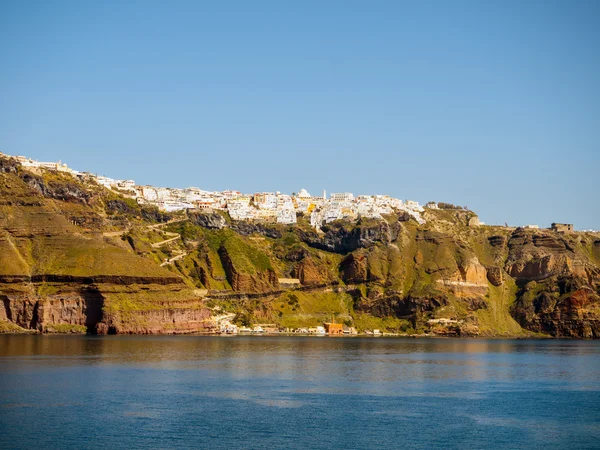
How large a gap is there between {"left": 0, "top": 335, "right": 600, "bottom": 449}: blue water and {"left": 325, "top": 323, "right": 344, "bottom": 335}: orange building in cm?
6912

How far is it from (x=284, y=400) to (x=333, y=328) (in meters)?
118

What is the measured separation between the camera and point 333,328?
617 ft

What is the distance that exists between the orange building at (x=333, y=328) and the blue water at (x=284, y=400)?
69.1 m

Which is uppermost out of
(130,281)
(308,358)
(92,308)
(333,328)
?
(130,281)

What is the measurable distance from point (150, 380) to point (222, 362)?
2090cm

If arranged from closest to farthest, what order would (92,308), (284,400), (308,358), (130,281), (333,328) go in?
(284,400)
(308,358)
(92,308)
(130,281)
(333,328)

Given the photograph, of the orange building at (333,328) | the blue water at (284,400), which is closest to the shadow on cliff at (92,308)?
the blue water at (284,400)

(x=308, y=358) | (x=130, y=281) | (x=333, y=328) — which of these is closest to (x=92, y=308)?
(x=130, y=281)

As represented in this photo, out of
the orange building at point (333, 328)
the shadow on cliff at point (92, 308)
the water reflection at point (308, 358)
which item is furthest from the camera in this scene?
the orange building at point (333, 328)

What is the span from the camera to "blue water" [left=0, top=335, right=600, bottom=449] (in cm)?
5616

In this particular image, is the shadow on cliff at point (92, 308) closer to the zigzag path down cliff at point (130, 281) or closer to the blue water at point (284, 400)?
the zigzag path down cliff at point (130, 281)

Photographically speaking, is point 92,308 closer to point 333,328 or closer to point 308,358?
point 308,358

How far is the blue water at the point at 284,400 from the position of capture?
56156mm

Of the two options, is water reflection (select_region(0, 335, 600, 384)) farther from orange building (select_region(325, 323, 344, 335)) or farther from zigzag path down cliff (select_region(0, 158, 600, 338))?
orange building (select_region(325, 323, 344, 335))
